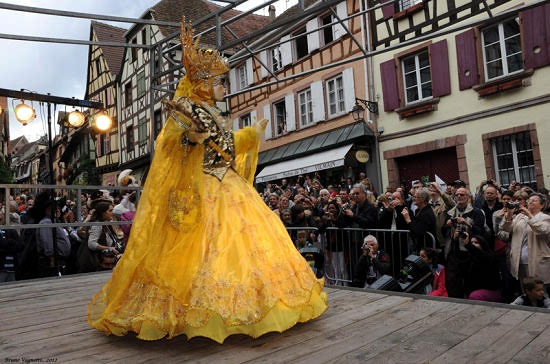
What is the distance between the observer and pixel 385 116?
1336 cm

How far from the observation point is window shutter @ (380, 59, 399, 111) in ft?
42.5

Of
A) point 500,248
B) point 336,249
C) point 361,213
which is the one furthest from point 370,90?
point 500,248

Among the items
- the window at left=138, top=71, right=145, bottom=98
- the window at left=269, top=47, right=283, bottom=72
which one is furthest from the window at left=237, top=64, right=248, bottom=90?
the window at left=138, top=71, right=145, bottom=98

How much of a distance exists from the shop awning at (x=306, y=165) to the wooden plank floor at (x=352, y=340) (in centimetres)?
1040

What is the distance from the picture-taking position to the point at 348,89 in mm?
14359

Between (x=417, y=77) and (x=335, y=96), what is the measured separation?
3.22 meters

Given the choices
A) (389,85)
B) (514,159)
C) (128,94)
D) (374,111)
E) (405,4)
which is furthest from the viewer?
(128,94)

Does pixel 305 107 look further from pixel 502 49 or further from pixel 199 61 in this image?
pixel 199 61

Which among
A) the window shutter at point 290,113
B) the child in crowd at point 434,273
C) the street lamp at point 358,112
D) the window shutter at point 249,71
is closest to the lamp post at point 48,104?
the child in crowd at point 434,273

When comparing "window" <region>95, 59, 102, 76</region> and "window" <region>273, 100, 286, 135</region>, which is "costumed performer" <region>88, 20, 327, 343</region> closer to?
"window" <region>273, 100, 286, 135</region>

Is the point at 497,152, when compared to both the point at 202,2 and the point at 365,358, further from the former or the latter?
the point at 202,2

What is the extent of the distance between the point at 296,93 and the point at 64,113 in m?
10.0

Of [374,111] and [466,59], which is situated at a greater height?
[466,59]

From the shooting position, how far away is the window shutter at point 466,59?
1110cm
